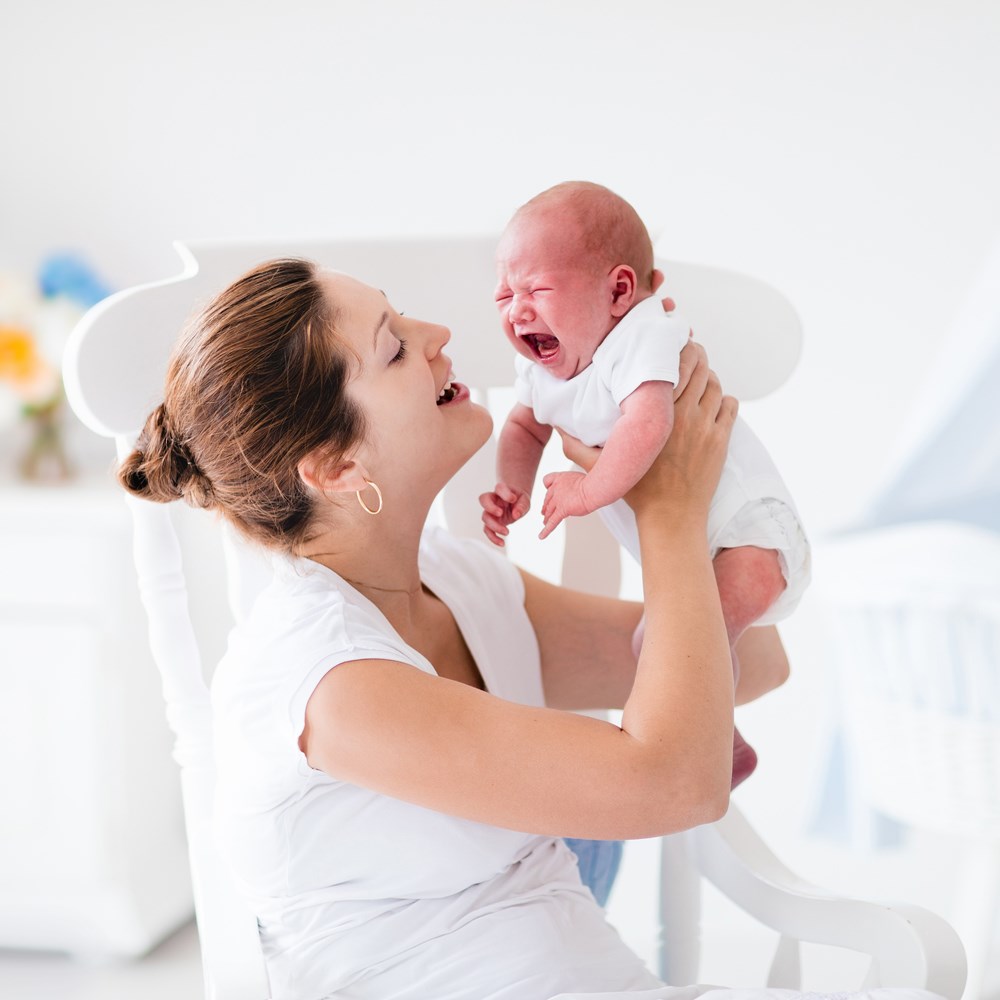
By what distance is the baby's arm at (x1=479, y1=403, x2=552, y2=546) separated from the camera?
3.90ft

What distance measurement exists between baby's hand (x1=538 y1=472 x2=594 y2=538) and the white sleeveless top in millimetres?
177

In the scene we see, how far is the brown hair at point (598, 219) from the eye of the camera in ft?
3.58

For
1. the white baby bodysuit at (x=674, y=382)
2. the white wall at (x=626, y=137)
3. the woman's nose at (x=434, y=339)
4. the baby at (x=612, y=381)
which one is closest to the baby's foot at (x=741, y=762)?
the baby at (x=612, y=381)

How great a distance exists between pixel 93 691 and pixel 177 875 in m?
0.46

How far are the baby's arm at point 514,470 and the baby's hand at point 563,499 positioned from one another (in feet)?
0.28

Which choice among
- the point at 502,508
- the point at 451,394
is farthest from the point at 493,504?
the point at 451,394

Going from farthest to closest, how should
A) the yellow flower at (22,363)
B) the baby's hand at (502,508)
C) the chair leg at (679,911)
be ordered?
the yellow flower at (22,363) → the chair leg at (679,911) → the baby's hand at (502,508)

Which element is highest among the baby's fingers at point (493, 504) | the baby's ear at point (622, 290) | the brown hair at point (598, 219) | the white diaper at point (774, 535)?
the brown hair at point (598, 219)

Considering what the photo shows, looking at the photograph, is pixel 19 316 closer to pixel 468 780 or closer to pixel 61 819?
pixel 61 819

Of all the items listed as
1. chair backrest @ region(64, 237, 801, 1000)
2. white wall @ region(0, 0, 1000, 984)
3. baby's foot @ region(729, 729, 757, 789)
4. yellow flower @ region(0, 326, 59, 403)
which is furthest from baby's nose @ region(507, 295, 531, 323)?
yellow flower @ region(0, 326, 59, 403)

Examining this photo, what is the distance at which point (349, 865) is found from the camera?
107cm

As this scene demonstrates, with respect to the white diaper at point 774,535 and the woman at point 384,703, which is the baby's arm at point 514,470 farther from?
the white diaper at point 774,535

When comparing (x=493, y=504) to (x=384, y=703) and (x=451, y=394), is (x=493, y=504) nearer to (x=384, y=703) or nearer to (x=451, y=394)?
(x=451, y=394)

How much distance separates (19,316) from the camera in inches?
92.0
